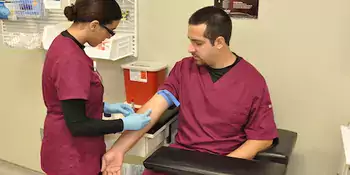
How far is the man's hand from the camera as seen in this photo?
1.76 m

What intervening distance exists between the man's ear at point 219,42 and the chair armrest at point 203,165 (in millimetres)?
564

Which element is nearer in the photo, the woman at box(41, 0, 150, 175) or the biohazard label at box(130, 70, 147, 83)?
the woman at box(41, 0, 150, 175)

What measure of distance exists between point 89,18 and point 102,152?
65 centimetres

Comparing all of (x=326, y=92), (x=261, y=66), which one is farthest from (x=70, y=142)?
(x=326, y=92)

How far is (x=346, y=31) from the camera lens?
6.52 ft

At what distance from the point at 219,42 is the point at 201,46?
0.31 feet

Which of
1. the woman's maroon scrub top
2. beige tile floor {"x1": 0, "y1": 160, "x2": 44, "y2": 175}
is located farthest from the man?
beige tile floor {"x1": 0, "y1": 160, "x2": 44, "y2": 175}

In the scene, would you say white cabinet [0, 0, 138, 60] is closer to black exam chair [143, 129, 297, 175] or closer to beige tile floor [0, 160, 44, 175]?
black exam chair [143, 129, 297, 175]

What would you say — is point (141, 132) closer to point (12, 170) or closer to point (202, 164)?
point (202, 164)

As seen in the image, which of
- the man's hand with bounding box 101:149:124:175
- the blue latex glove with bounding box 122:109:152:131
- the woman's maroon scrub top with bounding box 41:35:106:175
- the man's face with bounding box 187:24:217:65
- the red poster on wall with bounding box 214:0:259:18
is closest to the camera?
the woman's maroon scrub top with bounding box 41:35:106:175

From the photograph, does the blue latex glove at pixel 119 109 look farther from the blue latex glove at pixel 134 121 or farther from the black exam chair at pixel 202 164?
the black exam chair at pixel 202 164

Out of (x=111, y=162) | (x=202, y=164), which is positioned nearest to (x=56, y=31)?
(x=111, y=162)

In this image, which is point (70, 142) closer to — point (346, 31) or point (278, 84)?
point (278, 84)

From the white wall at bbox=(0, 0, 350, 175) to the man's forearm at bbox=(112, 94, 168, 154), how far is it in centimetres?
49
